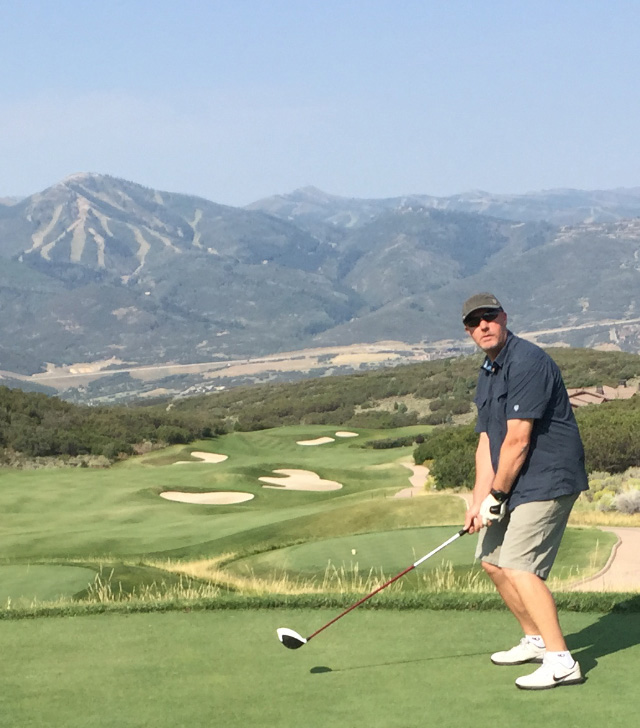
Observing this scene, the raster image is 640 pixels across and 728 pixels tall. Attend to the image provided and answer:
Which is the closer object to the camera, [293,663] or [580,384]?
[293,663]

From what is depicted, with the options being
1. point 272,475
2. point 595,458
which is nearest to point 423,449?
point 272,475

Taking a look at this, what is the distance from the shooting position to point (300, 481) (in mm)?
35219

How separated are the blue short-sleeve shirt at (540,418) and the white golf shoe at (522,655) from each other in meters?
0.80

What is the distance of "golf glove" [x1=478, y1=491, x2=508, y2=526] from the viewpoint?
5.98 meters

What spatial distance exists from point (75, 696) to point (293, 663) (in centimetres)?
126

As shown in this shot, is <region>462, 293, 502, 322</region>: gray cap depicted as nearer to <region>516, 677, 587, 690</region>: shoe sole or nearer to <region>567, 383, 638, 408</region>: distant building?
<region>516, 677, 587, 690</region>: shoe sole

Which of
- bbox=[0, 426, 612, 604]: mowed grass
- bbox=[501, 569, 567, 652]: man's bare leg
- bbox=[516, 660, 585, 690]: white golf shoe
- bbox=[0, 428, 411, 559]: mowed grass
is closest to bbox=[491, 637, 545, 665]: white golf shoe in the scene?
bbox=[501, 569, 567, 652]: man's bare leg

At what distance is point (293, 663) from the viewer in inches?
255

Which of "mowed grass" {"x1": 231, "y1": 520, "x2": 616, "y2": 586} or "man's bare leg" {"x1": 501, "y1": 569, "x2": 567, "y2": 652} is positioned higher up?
"man's bare leg" {"x1": 501, "y1": 569, "x2": 567, "y2": 652}

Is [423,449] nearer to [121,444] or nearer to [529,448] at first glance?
[121,444]

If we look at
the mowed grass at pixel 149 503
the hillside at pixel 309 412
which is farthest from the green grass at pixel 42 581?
the hillside at pixel 309 412

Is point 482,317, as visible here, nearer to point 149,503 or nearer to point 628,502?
point 628,502

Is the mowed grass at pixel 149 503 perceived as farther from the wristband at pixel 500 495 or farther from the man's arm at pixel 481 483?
the wristband at pixel 500 495

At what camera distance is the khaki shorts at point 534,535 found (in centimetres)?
593
